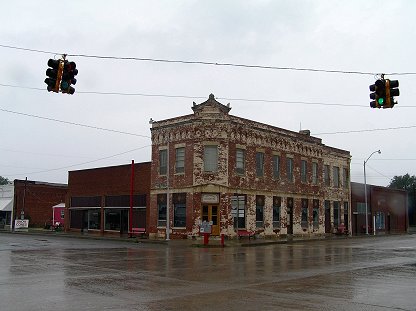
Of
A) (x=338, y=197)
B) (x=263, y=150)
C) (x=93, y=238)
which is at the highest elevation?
(x=263, y=150)

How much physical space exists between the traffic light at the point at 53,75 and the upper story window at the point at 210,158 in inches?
867

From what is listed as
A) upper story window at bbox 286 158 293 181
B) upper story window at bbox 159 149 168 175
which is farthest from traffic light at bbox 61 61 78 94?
upper story window at bbox 286 158 293 181

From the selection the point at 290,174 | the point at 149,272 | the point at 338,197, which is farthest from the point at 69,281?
the point at 338,197

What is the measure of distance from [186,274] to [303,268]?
4728 millimetres

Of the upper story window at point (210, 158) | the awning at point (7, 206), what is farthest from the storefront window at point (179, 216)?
the awning at point (7, 206)

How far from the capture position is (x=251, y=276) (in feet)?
49.7

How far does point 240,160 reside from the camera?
38.3 metres

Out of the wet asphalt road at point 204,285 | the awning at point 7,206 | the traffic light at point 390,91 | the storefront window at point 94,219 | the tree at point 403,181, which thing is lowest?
the wet asphalt road at point 204,285

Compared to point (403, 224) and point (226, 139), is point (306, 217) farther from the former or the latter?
point (403, 224)

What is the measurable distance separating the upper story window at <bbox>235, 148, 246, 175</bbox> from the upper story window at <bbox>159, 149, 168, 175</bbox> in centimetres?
569

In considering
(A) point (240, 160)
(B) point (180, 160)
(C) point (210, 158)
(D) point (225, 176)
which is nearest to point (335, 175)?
(A) point (240, 160)

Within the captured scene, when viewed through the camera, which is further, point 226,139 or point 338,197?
point 338,197

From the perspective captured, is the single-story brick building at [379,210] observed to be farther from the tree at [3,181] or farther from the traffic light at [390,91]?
the tree at [3,181]

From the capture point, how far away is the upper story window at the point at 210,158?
120 feet
